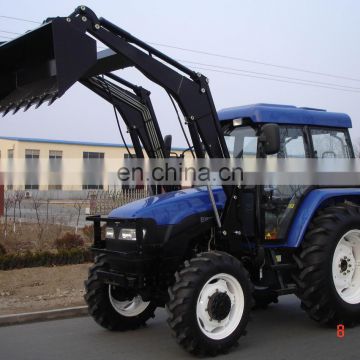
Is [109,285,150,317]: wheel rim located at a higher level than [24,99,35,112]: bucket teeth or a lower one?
lower

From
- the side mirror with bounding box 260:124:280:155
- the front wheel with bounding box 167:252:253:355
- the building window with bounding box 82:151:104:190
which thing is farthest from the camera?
the building window with bounding box 82:151:104:190

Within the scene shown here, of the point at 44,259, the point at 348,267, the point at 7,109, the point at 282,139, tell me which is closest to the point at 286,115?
the point at 282,139

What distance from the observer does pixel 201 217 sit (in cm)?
620

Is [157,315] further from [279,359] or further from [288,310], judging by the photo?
[279,359]

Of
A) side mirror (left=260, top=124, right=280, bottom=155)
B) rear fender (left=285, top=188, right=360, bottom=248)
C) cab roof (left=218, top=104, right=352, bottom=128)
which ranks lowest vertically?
rear fender (left=285, top=188, right=360, bottom=248)

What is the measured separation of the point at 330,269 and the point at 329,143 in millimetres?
1764

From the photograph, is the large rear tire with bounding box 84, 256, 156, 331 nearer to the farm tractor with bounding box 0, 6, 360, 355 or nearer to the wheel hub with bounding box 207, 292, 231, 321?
the farm tractor with bounding box 0, 6, 360, 355

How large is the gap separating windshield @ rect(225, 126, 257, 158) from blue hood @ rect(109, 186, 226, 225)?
55 cm

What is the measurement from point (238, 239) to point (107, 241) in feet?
5.15

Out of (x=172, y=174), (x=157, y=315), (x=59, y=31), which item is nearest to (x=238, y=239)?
(x=172, y=174)

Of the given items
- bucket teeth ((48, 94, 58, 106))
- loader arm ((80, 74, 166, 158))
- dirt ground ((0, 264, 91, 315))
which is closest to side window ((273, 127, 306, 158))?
loader arm ((80, 74, 166, 158))

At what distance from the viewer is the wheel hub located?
223 inches

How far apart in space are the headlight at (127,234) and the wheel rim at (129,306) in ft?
2.94

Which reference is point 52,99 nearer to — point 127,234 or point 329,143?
point 127,234
